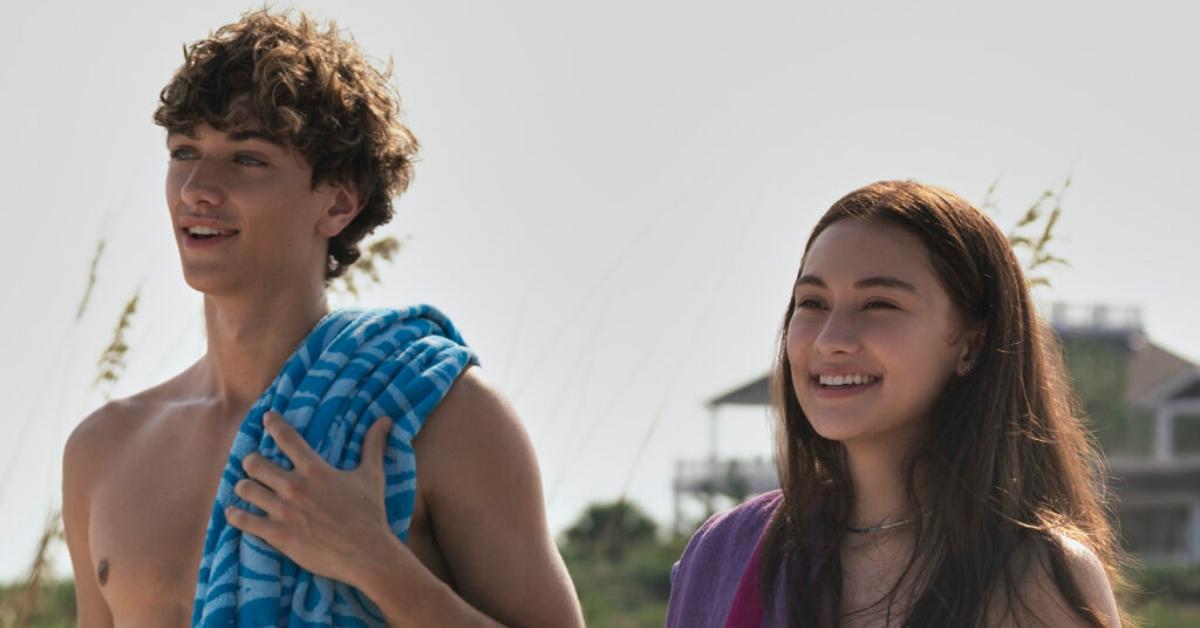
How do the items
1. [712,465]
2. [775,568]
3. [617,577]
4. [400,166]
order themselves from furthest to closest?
[712,465] → [617,577] → [400,166] → [775,568]

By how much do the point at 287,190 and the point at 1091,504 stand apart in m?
1.42

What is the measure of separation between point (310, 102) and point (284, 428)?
0.57 metres

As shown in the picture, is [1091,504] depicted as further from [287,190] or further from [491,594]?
[287,190]

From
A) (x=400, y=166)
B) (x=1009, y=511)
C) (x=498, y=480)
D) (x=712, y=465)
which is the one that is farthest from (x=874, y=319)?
(x=712, y=465)

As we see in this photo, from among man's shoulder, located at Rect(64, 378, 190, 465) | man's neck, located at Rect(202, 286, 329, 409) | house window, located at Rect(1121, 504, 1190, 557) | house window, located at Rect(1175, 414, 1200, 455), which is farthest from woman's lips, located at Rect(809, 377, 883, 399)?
house window, located at Rect(1175, 414, 1200, 455)

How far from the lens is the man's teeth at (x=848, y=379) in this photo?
117 inches

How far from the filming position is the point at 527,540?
121 inches

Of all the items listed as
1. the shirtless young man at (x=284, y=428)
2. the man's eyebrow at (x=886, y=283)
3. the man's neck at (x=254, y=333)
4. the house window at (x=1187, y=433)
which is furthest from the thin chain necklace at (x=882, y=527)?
the house window at (x=1187, y=433)

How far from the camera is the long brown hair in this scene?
9.63 feet

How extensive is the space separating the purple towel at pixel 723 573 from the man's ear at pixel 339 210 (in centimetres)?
84

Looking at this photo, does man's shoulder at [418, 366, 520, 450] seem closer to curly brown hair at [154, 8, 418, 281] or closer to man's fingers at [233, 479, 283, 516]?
man's fingers at [233, 479, 283, 516]

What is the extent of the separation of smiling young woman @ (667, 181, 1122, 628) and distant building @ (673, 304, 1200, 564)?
3606 cm

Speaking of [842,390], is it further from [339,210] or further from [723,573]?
[339,210]

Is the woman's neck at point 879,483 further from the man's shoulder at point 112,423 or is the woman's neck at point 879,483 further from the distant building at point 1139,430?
the distant building at point 1139,430
